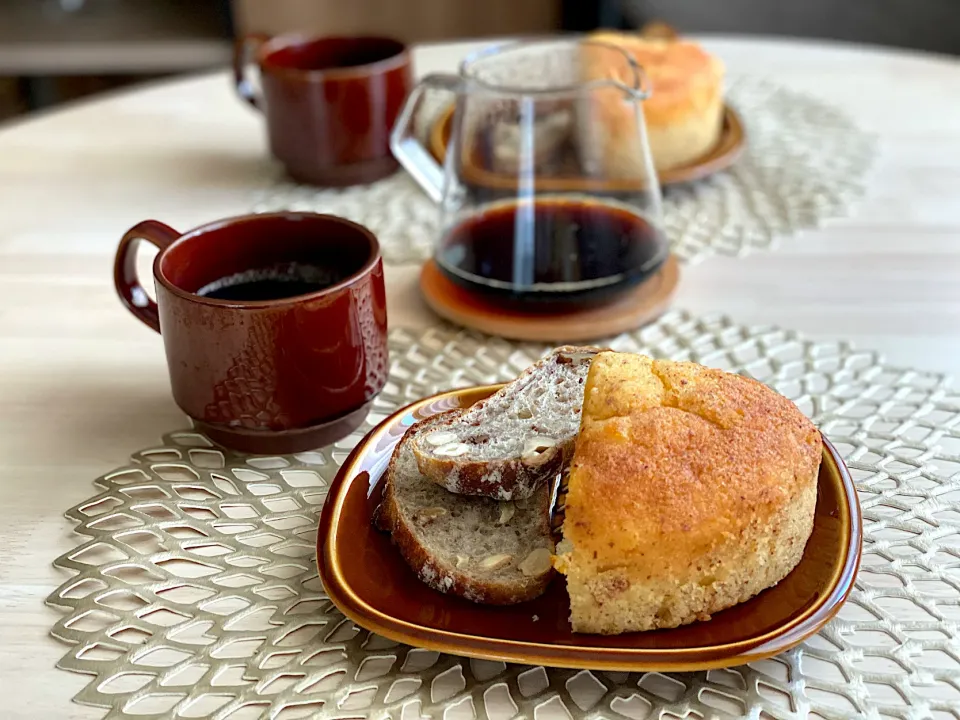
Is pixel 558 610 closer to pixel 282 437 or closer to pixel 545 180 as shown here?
pixel 282 437

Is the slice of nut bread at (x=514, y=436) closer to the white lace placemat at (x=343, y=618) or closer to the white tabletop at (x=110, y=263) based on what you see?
the white lace placemat at (x=343, y=618)

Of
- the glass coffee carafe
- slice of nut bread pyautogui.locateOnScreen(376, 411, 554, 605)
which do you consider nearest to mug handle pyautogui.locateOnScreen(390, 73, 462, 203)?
the glass coffee carafe

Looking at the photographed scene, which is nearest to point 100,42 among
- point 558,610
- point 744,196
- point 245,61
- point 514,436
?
point 245,61

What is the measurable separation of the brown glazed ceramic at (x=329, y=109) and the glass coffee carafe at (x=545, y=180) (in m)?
0.15

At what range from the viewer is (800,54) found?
4.87 ft

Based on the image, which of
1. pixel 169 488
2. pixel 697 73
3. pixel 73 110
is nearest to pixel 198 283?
pixel 169 488

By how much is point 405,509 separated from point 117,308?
1.55ft

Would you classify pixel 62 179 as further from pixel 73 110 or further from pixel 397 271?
pixel 397 271

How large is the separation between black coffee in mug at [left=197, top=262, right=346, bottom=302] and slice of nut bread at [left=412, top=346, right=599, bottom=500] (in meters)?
0.17

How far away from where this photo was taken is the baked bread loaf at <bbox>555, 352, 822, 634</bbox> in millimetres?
506

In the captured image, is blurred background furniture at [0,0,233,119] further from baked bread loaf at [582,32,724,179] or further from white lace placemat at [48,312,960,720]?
white lace placemat at [48,312,960,720]

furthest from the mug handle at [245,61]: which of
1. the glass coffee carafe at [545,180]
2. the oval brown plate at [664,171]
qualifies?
the glass coffee carafe at [545,180]

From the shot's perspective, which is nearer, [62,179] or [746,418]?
[746,418]

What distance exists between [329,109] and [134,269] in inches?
15.3
